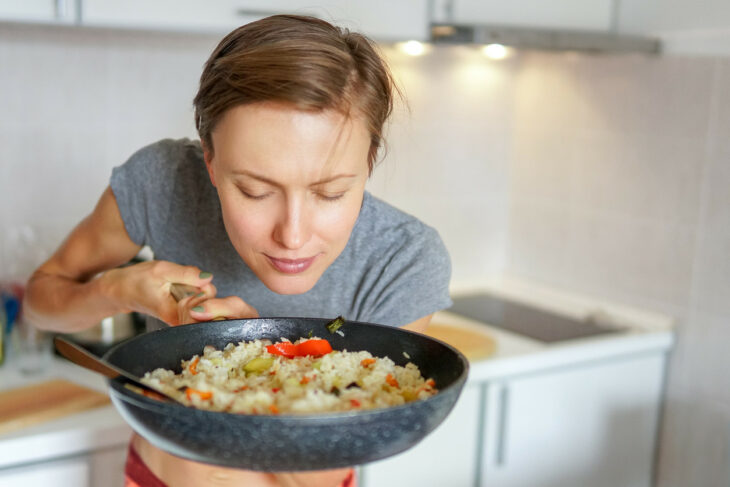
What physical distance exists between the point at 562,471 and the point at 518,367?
14.2 inches

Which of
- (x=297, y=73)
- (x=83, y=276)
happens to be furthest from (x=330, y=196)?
(x=83, y=276)

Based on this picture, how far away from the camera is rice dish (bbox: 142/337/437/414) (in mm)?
741

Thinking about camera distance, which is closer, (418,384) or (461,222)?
(418,384)

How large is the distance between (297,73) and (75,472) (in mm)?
1007

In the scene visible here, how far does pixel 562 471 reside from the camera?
6.81 ft

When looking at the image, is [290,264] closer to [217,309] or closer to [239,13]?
[217,309]

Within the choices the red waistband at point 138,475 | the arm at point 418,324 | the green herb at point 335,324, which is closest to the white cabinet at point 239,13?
the arm at point 418,324

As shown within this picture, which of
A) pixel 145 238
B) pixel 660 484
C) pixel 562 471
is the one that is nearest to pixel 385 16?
pixel 145 238

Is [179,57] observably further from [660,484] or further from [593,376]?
[660,484]

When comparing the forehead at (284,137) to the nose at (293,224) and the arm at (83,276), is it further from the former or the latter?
the arm at (83,276)

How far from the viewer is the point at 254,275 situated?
123 cm

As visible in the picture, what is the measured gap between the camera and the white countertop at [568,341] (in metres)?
1.91

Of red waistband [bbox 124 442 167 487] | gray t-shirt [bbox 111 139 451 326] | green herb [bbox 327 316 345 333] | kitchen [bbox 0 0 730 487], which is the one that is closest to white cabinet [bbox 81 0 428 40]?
kitchen [bbox 0 0 730 487]

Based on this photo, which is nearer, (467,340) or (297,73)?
(297,73)
